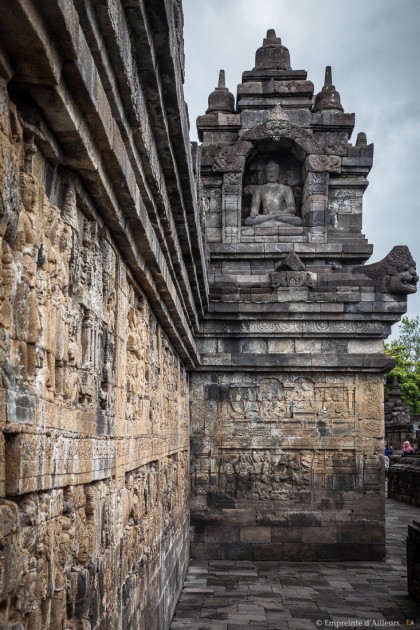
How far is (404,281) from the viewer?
1316cm

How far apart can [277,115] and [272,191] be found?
1.54 meters

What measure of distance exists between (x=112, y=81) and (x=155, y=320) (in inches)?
175

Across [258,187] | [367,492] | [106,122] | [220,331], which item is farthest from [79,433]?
[258,187]

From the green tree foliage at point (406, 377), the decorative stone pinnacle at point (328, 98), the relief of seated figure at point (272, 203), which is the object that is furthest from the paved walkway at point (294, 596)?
the green tree foliage at point (406, 377)

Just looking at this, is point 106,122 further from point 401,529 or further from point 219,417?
point 401,529

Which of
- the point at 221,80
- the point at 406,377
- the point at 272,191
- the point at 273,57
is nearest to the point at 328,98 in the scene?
the point at 273,57

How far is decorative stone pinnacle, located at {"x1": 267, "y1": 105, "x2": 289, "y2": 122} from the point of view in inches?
598

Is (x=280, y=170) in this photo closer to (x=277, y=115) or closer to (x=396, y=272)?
(x=277, y=115)

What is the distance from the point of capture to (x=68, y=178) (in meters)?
3.38

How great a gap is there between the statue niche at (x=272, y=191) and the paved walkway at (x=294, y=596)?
6678mm

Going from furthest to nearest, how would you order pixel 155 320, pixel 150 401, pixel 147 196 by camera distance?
1. pixel 155 320
2. pixel 150 401
3. pixel 147 196

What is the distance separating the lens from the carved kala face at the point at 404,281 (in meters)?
13.1

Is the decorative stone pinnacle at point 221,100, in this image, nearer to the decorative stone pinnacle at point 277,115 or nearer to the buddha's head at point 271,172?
the decorative stone pinnacle at point 277,115

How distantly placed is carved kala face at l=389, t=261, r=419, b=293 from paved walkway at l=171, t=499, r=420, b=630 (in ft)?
15.5
